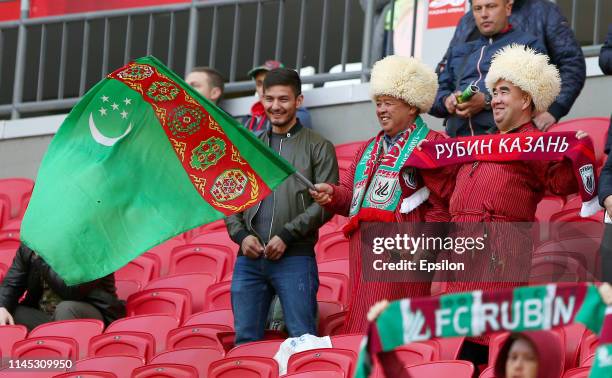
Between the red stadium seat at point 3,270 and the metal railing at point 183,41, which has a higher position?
the metal railing at point 183,41

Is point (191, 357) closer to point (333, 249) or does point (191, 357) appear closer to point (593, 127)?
point (333, 249)

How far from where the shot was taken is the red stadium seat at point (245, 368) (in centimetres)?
720

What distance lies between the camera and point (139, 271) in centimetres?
970

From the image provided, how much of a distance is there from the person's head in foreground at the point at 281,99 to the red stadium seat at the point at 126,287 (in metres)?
1.72

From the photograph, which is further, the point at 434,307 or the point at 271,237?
the point at 271,237

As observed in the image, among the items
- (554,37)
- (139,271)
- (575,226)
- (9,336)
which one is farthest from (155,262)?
(575,226)

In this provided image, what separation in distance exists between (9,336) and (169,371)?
1559mm

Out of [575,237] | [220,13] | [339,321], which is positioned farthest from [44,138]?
[575,237]

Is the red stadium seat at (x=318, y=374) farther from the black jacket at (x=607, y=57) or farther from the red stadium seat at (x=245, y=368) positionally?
the black jacket at (x=607, y=57)

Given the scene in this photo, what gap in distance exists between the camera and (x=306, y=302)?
25.2 feet

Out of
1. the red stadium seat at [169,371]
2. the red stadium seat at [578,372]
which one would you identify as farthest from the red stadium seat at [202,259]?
the red stadium seat at [578,372]

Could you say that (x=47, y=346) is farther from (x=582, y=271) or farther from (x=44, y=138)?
(x=44, y=138)

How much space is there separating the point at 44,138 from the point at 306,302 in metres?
5.38

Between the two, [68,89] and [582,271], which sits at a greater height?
[68,89]
